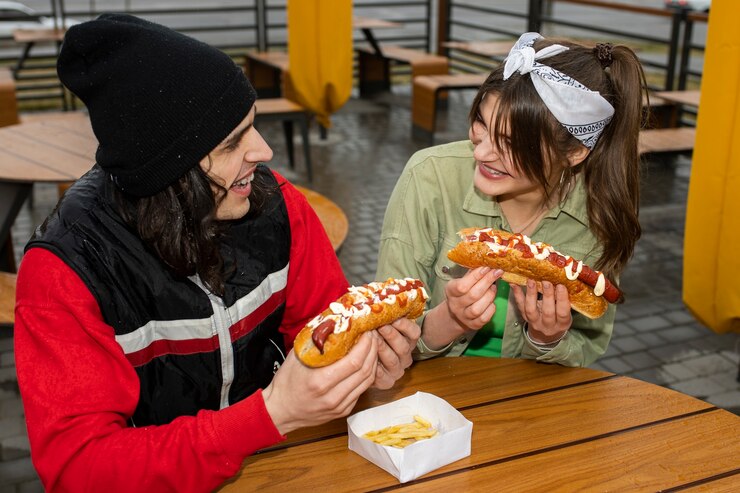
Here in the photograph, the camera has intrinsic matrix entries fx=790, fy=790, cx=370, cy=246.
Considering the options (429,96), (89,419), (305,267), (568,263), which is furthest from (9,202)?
(429,96)

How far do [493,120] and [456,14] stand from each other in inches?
839

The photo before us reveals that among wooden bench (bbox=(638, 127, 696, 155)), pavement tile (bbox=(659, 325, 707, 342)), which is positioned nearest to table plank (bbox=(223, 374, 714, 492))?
pavement tile (bbox=(659, 325, 707, 342))

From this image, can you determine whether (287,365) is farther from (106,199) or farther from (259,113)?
(259,113)

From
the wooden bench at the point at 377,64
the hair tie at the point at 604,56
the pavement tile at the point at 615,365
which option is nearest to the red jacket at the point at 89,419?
the hair tie at the point at 604,56

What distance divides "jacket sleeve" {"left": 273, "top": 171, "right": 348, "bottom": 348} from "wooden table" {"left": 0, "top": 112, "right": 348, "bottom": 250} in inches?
55.8

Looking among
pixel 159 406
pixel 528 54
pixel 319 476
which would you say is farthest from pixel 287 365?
pixel 528 54

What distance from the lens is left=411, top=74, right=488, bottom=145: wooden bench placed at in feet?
31.0

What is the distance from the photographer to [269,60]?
34.6 ft

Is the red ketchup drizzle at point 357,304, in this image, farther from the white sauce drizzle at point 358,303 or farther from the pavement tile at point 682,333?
the pavement tile at point 682,333

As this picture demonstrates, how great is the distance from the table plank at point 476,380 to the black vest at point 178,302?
328 millimetres

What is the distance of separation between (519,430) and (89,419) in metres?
1.09

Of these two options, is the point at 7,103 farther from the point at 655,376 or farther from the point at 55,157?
the point at 655,376

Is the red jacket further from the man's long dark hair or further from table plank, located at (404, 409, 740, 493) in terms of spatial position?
table plank, located at (404, 409, 740, 493)

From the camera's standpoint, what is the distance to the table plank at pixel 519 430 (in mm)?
1915
